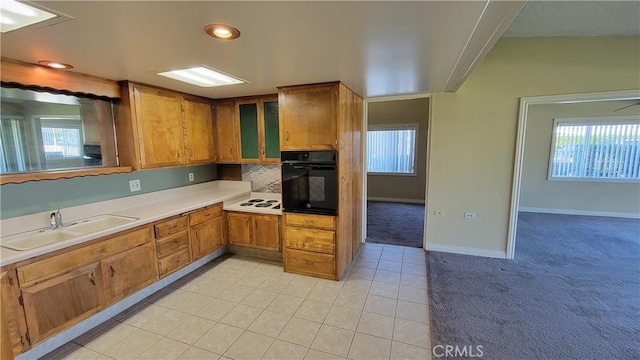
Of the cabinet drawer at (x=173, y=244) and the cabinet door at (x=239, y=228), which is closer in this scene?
the cabinet drawer at (x=173, y=244)

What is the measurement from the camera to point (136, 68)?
219 cm

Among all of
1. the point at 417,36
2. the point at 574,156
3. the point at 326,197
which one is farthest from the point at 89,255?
the point at 574,156

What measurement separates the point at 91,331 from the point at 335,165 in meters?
2.57

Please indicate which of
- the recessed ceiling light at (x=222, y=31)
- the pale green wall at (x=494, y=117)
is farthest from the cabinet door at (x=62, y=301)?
the pale green wall at (x=494, y=117)

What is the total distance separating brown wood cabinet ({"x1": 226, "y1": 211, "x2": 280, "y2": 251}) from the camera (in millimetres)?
3320

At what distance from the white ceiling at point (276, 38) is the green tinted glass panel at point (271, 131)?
0.87m

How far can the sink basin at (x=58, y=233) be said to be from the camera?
1973mm

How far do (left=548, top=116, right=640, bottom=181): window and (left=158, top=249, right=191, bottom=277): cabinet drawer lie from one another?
23.1 ft

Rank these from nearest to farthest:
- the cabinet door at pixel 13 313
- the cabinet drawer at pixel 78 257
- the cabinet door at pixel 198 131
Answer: the cabinet door at pixel 13 313, the cabinet drawer at pixel 78 257, the cabinet door at pixel 198 131

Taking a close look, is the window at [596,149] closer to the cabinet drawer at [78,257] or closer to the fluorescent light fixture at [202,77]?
the fluorescent light fixture at [202,77]

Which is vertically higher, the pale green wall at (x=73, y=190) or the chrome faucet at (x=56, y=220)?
the pale green wall at (x=73, y=190)

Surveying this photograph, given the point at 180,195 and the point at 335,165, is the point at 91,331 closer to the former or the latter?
the point at 180,195

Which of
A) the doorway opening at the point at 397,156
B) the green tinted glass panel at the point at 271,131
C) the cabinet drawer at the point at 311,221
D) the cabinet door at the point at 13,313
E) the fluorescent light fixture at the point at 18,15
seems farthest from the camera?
the doorway opening at the point at 397,156

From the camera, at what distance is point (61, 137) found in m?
2.32
